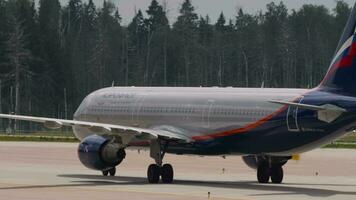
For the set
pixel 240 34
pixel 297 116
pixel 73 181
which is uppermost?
pixel 240 34

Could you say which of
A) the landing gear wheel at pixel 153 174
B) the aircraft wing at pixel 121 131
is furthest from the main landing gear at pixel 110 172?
the landing gear wheel at pixel 153 174

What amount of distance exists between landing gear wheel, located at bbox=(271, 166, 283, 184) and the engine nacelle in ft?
19.3

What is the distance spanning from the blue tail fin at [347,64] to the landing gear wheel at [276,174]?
566 cm

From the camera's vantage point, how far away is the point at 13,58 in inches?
5000

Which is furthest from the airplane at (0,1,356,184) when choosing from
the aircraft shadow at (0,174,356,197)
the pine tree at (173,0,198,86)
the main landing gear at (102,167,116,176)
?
the pine tree at (173,0,198,86)

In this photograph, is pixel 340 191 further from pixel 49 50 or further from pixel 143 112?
pixel 49 50

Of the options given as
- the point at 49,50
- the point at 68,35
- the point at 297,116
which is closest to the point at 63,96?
the point at 49,50

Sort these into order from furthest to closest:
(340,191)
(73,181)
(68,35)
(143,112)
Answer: (68,35) < (143,112) < (73,181) < (340,191)

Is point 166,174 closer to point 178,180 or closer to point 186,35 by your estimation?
point 178,180

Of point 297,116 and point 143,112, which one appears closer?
point 297,116

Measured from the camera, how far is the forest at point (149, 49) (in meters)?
132

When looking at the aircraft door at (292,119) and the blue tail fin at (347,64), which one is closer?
the blue tail fin at (347,64)

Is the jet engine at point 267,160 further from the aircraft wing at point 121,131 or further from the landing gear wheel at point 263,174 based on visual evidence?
the aircraft wing at point 121,131

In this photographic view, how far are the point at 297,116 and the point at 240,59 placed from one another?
405 ft
